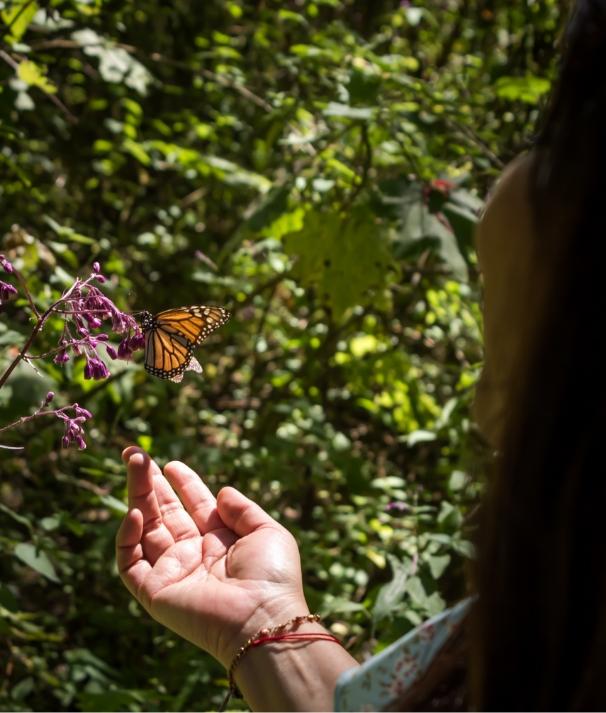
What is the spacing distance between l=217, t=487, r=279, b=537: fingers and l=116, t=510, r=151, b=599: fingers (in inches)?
5.4

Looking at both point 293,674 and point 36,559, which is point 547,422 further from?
point 36,559

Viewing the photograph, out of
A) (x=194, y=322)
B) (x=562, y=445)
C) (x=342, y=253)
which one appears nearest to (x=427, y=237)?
(x=342, y=253)

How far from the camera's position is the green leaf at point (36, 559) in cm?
200

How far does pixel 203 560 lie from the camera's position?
1446 millimetres

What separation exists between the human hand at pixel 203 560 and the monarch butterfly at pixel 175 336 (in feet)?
0.88

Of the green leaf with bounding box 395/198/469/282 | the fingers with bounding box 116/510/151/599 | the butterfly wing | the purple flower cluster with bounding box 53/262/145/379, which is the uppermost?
the green leaf with bounding box 395/198/469/282

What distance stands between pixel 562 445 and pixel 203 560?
790 mm

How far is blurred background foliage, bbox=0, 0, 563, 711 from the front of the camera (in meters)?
2.38

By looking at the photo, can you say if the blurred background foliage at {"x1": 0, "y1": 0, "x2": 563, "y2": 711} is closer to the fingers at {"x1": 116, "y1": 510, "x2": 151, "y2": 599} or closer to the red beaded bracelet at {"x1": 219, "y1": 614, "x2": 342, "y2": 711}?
the red beaded bracelet at {"x1": 219, "y1": 614, "x2": 342, "y2": 711}

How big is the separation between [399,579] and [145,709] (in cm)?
78

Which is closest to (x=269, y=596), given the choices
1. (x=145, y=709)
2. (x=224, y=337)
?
(x=145, y=709)

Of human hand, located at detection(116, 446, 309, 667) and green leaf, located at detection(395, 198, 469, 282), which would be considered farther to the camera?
green leaf, located at detection(395, 198, 469, 282)

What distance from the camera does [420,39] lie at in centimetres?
479

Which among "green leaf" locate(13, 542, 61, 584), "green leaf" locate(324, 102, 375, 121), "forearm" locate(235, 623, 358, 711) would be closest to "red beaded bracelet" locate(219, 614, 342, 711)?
"forearm" locate(235, 623, 358, 711)
